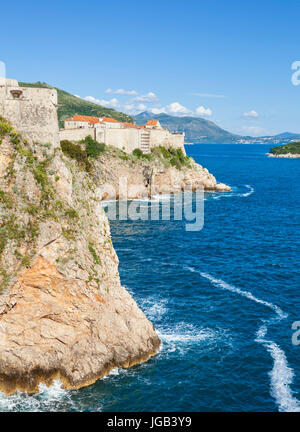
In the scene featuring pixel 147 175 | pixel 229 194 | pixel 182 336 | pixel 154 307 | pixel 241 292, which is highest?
pixel 147 175

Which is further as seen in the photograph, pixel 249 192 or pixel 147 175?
pixel 249 192

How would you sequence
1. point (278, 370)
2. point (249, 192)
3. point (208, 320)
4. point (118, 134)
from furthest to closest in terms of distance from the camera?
point (249, 192)
point (118, 134)
point (208, 320)
point (278, 370)

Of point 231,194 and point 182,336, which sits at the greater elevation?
point 231,194

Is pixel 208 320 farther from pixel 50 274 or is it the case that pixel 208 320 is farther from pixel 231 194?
pixel 231 194

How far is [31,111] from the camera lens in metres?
30.4

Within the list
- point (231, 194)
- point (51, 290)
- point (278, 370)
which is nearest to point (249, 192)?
point (231, 194)

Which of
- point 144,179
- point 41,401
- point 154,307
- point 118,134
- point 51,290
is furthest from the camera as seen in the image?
point 144,179

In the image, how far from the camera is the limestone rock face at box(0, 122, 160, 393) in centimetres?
2681

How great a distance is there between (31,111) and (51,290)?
1322cm

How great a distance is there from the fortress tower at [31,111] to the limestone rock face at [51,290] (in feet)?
3.51

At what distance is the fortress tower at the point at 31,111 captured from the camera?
1171 inches

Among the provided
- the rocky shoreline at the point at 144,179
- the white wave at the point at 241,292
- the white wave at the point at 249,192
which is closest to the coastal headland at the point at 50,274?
the white wave at the point at 241,292
